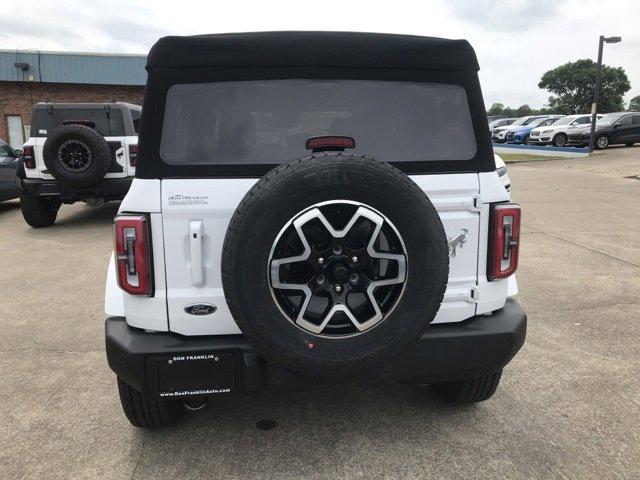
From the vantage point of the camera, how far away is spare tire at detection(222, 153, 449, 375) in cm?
198

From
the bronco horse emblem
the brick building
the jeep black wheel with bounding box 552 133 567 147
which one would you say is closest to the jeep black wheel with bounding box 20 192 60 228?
the bronco horse emblem

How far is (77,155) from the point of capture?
7.47 m

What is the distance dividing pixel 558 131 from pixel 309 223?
2671 cm

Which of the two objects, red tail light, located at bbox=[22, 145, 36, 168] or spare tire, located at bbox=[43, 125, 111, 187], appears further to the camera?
red tail light, located at bbox=[22, 145, 36, 168]

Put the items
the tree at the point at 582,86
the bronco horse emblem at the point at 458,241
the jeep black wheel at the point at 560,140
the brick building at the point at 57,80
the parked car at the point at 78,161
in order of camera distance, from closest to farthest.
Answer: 1. the bronco horse emblem at the point at 458,241
2. the parked car at the point at 78,161
3. the brick building at the point at 57,80
4. the jeep black wheel at the point at 560,140
5. the tree at the point at 582,86

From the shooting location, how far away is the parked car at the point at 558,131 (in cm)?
2509

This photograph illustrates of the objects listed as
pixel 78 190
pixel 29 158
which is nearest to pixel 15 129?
pixel 29 158

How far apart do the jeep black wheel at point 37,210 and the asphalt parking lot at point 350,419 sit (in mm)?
3807

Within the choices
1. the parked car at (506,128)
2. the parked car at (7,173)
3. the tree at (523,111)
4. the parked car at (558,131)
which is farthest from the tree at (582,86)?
the parked car at (7,173)

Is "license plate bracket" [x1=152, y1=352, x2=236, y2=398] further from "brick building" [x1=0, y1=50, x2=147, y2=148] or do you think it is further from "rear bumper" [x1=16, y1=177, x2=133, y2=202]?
"brick building" [x1=0, y1=50, x2=147, y2=148]

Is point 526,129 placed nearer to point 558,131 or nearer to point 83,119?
point 558,131

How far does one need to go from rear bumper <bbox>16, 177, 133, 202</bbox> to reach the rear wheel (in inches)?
247

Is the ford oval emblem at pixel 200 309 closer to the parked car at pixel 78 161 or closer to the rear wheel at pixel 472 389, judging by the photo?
the rear wheel at pixel 472 389

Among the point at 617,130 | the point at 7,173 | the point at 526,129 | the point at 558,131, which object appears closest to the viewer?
the point at 7,173
